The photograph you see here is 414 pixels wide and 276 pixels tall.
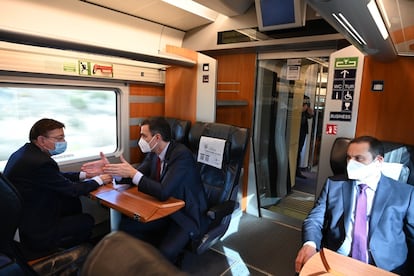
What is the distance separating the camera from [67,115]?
2729 mm

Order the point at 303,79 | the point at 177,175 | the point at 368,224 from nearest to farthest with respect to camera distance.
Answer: the point at 368,224 → the point at 177,175 → the point at 303,79

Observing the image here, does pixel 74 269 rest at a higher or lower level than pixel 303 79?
lower

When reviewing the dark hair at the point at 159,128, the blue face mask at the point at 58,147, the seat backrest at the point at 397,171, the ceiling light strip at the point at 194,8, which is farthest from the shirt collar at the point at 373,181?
the ceiling light strip at the point at 194,8

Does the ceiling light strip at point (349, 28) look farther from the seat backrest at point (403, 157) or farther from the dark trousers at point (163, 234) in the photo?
the dark trousers at point (163, 234)

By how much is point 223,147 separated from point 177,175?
0.52 m

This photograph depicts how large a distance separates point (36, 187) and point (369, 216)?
6.93 feet

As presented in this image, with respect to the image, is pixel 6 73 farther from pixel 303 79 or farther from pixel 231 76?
pixel 303 79

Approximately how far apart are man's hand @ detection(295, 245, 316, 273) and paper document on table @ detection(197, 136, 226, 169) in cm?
102

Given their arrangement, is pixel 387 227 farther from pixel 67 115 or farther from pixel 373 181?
pixel 67 115

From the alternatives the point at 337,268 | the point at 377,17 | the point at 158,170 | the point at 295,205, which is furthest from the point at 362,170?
the point at 295,205

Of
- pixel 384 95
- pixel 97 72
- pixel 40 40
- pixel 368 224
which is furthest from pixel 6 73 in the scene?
pixel 384 95

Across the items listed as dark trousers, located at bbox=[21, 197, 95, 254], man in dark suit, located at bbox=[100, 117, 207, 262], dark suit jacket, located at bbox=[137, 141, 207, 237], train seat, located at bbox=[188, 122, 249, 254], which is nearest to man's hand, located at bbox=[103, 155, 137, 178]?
man in dark suit, located at bbox=[100, 117, 207, 262]

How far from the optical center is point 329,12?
1.06 metres

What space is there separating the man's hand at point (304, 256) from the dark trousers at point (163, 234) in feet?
2.69
